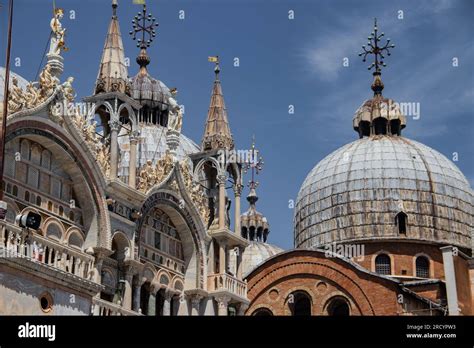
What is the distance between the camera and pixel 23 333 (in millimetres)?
24719

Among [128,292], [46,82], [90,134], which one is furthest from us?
[128,292]

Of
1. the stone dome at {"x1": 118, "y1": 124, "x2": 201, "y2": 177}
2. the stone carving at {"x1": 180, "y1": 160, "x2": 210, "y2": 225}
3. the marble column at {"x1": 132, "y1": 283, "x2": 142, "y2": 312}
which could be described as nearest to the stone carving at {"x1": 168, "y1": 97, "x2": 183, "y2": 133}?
the stone carving at {"x1": 180, "y1": 160, "x2": 210, "y2": 225}

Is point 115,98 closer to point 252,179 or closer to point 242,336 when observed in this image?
point 242,336

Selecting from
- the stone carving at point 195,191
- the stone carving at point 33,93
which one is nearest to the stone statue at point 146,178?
the stone carving at point 195,191

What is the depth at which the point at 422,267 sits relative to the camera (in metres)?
65.5

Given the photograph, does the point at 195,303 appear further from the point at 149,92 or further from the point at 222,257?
the point at 149,92

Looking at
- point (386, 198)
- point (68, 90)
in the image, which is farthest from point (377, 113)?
point (68, 90)

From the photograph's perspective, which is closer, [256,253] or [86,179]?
[86,179]

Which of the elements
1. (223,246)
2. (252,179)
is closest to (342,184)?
(252,179)

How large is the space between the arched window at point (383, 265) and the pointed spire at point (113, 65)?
2881 cm

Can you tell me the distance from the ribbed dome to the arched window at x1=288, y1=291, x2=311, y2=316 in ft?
24.4

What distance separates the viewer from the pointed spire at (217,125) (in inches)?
1797

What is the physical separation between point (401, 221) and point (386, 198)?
1932mm

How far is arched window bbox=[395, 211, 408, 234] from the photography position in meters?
66.4
